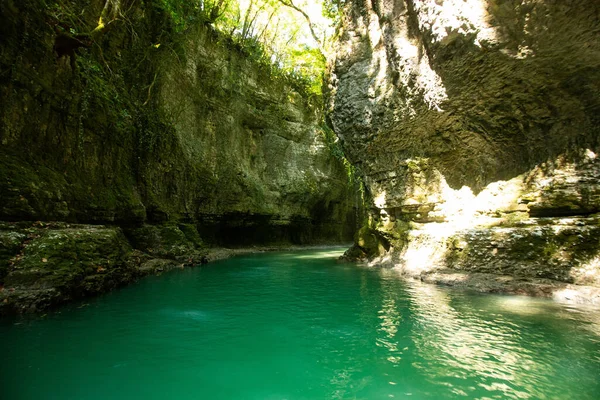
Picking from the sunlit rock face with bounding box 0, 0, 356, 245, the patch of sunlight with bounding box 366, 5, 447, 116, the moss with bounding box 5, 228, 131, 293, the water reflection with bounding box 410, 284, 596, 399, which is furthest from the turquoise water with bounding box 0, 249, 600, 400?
the patch of sunlight with bounding box 366, 5, 447, 116

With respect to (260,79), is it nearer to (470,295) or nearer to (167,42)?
(167,42)

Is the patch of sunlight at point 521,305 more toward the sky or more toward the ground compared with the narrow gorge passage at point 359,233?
more toward the ground

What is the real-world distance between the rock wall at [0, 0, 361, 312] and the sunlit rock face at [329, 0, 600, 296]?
9.42m

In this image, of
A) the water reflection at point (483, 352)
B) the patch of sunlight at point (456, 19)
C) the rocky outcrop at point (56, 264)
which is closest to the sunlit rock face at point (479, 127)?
the patch of sunlight at point (456, 19)

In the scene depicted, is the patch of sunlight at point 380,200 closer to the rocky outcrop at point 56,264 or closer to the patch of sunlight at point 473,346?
the patch of sunlight at point 473,346

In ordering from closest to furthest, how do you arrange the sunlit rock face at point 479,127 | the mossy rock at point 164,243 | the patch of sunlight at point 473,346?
the patch of sunlight at point 473,346, the sunlit rock face at point 479,127, the mossy rock at point 164,243

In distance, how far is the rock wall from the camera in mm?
7879

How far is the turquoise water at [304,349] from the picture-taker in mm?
3332

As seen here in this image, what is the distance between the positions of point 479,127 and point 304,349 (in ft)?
32.5

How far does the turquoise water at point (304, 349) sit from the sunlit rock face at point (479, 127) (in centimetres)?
289

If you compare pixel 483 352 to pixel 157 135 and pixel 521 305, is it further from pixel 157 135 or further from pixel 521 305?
pixel 157 135

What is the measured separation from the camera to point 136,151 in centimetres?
1440

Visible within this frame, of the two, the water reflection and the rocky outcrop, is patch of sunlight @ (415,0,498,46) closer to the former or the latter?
the water reflection

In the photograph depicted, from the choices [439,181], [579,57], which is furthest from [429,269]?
[579,57]
